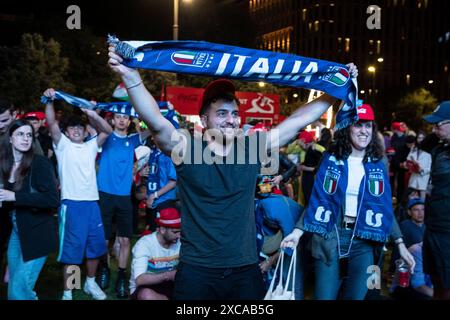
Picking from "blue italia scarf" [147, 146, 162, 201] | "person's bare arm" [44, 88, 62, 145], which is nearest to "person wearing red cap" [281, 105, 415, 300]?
"person's bare arm" [44, 88, 62, 145]

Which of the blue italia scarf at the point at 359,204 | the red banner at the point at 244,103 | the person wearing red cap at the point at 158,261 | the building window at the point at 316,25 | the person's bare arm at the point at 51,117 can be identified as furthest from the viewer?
the building window at the point at 316,25

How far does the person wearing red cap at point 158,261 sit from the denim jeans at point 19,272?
86 centimetres

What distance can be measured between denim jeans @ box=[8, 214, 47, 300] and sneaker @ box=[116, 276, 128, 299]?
55.7 inches

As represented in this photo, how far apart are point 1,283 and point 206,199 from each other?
172 inches

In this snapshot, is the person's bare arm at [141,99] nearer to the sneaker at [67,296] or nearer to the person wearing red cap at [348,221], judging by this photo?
the person wearing red cap at [348,221]

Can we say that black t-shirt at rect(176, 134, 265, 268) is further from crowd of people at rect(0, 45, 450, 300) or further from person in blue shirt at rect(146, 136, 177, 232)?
person in blue shirt at rect(146, 136, 177, 232)

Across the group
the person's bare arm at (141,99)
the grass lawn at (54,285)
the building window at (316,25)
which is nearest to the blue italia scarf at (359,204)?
the person's bare arm at (141,99)

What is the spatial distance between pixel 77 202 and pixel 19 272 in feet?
4.42

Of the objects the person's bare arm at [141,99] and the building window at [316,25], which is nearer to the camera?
the person's bare arm at [141,99]

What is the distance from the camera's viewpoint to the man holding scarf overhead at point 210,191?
8.85 feet

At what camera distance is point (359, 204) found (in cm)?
396

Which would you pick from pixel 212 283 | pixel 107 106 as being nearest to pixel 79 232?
pixel 107 106
